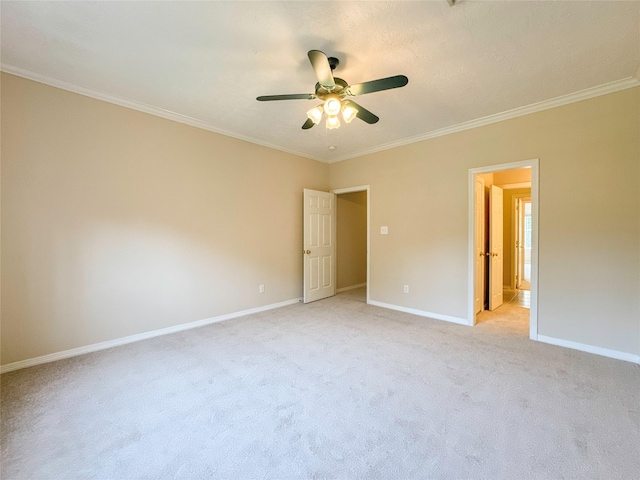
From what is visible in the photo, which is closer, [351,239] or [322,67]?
[322,67]

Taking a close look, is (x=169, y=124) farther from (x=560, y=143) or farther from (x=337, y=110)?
(x=560, y=143)

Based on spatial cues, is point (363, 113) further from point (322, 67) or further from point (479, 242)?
point (479, 242)

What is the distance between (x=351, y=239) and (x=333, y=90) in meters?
→ 4.17

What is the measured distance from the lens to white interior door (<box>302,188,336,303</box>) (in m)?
4.85

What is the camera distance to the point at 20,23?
1888 millimetres

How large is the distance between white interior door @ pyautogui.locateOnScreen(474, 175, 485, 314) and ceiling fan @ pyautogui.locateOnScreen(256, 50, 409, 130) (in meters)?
2.16

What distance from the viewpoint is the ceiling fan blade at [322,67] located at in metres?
1.73

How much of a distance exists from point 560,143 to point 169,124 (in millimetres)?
4503

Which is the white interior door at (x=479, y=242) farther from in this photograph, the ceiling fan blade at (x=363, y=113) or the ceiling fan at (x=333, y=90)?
the ceiling fan at (x=333, y=90)

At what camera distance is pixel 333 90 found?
218 centimetres

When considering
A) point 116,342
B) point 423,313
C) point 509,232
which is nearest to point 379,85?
point 423,313

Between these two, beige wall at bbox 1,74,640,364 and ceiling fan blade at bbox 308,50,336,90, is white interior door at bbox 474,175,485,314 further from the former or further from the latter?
ceiling fan blade at bbox 308,50,336,90

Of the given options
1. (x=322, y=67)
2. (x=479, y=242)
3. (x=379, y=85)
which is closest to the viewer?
(x=322, y=67)

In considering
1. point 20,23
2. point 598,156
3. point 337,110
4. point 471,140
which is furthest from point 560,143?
point 20,23
